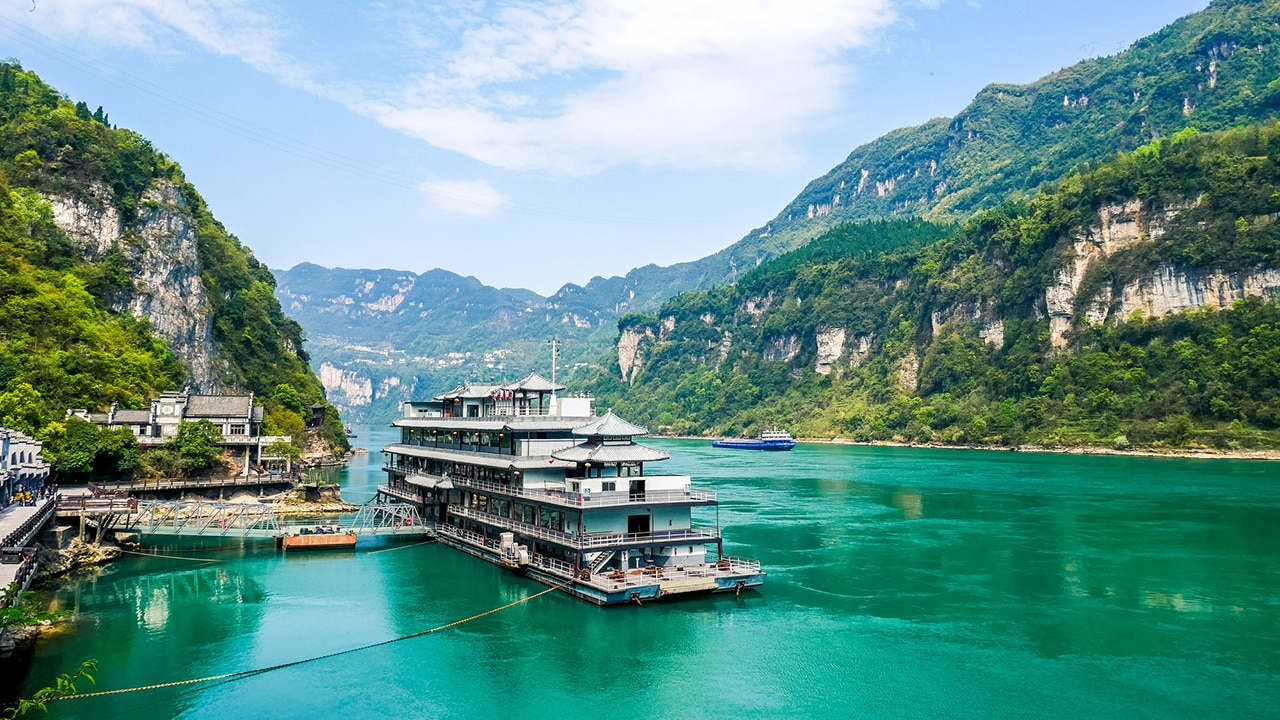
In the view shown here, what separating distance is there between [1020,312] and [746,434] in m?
66.8

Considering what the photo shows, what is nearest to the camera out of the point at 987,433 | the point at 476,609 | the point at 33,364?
the point at 476,609

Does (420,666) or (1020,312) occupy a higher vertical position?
(1020,312)

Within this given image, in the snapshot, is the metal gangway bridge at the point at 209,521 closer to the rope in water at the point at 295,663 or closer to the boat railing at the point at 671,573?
the rope in water at the point at 295,663

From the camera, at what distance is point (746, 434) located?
7702 inches

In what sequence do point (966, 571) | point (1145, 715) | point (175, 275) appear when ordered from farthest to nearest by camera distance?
point (175, 275) → point (966, 571) → point (1145, 715)

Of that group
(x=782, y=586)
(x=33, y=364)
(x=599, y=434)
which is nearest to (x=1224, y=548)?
(x=782, y=586)

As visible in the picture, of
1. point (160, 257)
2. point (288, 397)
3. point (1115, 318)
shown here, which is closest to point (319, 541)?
point (160, 257)

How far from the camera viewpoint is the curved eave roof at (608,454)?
36.3 metres

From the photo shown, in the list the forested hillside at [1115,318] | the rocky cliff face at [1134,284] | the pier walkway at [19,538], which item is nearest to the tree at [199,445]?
the pier walkway at [19,538]

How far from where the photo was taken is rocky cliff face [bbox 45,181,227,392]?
273 ft

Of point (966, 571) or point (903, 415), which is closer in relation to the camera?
point (966, 571)

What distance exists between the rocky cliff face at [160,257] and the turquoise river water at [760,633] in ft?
158

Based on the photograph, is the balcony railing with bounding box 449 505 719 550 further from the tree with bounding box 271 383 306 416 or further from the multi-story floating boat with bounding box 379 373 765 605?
the tree with bounding box 271 383 306 416

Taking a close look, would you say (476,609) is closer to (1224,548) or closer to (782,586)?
(782,586)
